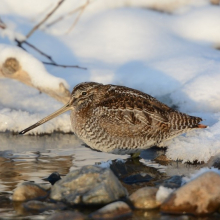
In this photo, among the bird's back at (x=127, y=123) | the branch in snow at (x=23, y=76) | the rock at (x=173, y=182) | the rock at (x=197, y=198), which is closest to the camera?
the rock at (x=197, y=198)

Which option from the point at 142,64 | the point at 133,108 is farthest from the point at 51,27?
the point at 133,108

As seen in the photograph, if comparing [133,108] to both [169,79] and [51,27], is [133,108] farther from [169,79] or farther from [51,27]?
[51,27]

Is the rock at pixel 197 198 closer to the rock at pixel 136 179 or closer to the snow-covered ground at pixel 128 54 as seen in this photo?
the rock at pixel 136 179

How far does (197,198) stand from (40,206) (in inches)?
51.6

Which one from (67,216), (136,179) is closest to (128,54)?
(136,179)

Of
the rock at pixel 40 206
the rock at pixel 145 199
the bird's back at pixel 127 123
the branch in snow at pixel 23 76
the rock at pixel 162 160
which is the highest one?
the branch in snow at pixel 23 76

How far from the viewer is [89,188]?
5375 millimetres

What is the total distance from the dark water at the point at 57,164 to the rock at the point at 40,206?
7cm

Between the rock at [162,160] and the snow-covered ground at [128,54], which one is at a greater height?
the snow-covered ground at [128,54]

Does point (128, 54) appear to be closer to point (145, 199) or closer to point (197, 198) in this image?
point (145, 199)

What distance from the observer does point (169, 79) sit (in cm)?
896

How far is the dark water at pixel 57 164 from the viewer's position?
5.29 meters

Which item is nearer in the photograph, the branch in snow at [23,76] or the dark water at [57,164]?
the dark water at [57,164]

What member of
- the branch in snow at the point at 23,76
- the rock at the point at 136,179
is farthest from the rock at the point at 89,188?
the branch in snow at the point at 23,76
